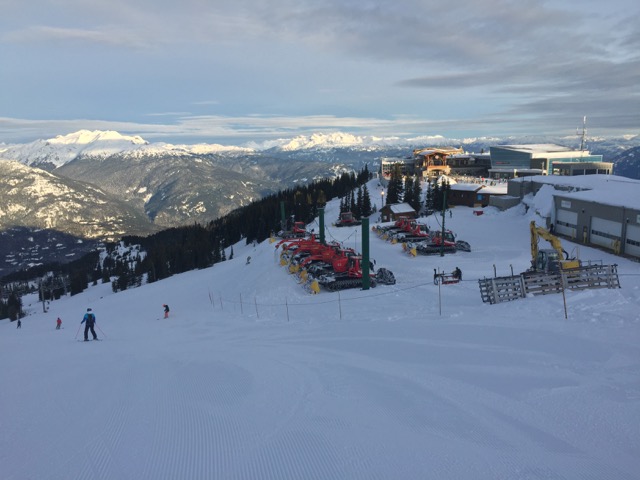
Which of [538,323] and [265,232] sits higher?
[538,323]

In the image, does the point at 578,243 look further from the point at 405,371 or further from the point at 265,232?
the point at 265,232

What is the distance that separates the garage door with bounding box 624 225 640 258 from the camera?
1115 inches

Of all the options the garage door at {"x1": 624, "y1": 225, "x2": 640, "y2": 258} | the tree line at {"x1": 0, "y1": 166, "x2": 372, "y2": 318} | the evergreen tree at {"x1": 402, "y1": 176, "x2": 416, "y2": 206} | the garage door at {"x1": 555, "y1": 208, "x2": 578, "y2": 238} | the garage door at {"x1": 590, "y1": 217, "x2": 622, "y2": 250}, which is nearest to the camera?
the garage door at {"x1": 624, "y1": 225, "x2": 640, "y2": 258}

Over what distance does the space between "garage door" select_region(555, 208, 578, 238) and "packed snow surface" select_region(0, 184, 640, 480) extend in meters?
18.6

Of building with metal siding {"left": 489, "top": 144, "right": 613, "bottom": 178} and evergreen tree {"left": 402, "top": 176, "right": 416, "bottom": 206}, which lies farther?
building with metal siding {"left": 489, "top": 144, "right": 613, "bottom": 178}

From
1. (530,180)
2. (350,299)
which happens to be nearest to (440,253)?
(350,299)

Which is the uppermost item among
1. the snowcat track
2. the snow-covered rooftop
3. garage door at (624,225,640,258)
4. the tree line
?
the snow-covered rooftop

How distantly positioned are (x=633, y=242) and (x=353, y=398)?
28094 mm

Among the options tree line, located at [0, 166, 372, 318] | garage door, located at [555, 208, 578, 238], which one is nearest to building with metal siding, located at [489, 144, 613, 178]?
tree line, located at [0, 166, 372, 318]

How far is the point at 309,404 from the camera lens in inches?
361

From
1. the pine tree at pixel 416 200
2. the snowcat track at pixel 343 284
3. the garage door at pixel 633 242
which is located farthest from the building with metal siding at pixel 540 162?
the snowcat track at pixel 343 284

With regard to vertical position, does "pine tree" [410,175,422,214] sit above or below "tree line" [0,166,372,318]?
above

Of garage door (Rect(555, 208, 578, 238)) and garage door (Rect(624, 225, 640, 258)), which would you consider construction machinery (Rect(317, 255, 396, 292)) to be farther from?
garage door (Rect(555, 208, 578, 238))

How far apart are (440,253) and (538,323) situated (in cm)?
1954
